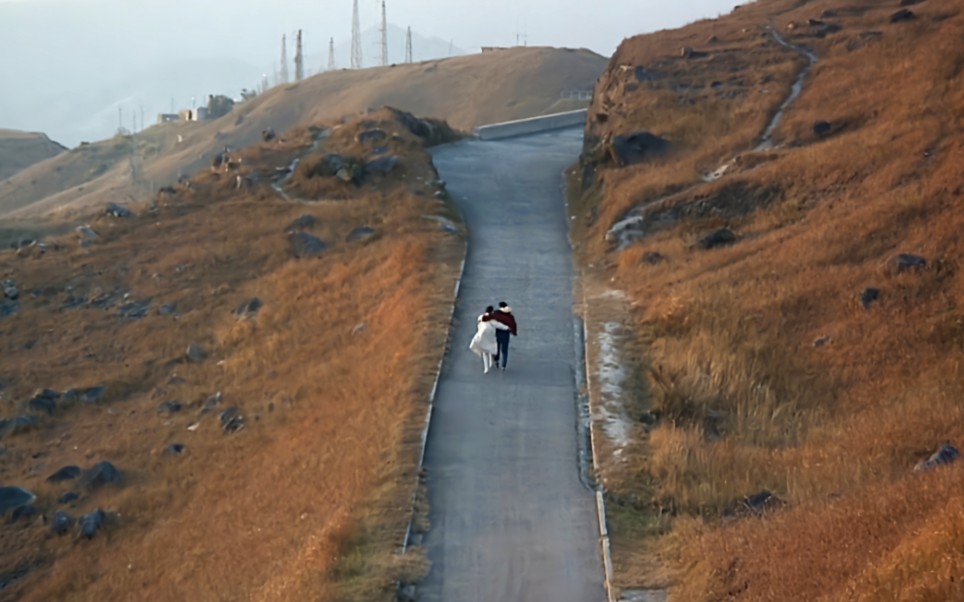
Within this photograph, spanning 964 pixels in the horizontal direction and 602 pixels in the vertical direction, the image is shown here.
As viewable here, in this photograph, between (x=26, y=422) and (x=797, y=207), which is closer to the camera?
(x=26, y=422)

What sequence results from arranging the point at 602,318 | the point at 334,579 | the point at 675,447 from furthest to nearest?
the point at 602,318 < the point at 675,447 < the point at 334,579

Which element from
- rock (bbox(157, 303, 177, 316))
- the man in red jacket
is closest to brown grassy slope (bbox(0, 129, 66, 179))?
rock (bbox(157, 303, 177, 316))

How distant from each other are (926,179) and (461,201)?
40.4ft

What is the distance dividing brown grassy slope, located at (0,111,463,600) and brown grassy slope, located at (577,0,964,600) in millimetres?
3347

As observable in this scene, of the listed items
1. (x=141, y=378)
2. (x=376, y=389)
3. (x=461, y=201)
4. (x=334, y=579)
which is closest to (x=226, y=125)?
(x=461, y=201)

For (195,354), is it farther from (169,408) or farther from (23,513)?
(23,513)

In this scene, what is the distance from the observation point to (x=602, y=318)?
17906 millimetres

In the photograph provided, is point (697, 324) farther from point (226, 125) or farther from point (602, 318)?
point (226, 125)

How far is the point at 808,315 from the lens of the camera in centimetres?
1639

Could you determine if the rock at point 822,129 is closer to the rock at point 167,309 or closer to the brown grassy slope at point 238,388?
the brown grassy slope at point 238,388

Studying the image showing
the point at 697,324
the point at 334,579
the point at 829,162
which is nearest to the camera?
the point at 334,579

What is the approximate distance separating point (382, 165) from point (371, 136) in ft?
9.45

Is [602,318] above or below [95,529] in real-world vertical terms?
above

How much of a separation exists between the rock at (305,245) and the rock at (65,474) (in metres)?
9.29
